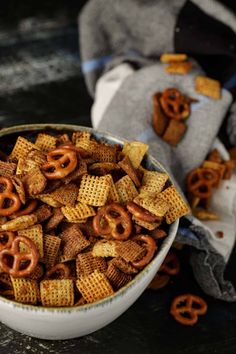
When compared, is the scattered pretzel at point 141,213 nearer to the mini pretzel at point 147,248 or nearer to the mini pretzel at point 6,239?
the mini pretzel at point 147,248

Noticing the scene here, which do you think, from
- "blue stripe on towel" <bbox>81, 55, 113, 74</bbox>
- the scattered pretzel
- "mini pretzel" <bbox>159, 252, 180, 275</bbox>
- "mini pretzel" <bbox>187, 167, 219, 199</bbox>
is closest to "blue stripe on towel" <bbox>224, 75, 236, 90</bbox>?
"mini pretzel" <bbox>187, 167, 219, 199</bbox>

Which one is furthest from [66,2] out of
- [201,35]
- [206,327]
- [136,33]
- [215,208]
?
[206,327]

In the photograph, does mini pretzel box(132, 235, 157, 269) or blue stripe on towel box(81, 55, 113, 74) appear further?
blue stripe on towel box(81, 55, 113, 74)

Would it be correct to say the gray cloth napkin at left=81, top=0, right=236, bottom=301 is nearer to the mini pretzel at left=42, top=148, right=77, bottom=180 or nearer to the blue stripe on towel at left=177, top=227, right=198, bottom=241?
the blue stripe on towel at left=177, top=227, right=198, bottom=241

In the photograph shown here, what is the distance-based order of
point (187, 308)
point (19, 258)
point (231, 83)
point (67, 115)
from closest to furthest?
point (19, 258) → point (187, 308) → point (231, 83) → point (67, 115)

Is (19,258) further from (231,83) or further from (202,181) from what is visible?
(231,83)

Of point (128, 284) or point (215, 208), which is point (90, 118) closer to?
point (215, 208)

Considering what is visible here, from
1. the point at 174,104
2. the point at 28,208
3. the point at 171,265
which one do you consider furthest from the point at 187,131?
the point at 28,208
